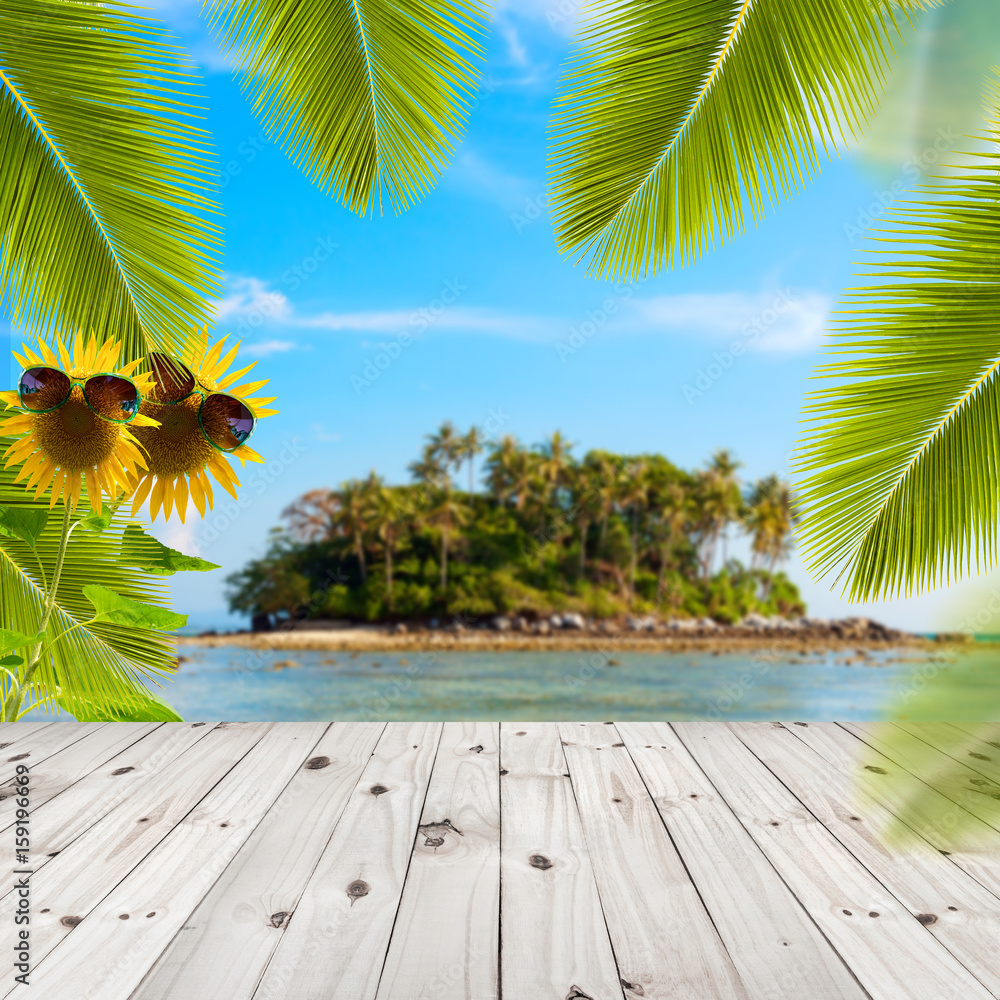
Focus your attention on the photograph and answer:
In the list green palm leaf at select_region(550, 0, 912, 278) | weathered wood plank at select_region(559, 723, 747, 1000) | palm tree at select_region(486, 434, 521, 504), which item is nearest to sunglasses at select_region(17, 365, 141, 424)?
weathered wood plank at select_region(559, 723, 747, 1000)

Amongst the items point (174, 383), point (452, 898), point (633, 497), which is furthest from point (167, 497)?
point (633, 497)

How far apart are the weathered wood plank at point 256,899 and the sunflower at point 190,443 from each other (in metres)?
0.68

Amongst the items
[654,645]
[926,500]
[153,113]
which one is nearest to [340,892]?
[926,500]

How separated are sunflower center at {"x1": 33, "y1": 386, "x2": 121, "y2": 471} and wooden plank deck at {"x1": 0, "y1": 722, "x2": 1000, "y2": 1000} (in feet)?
2.59

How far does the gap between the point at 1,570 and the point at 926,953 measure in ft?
8.08

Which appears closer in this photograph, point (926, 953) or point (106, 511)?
point (926, 953)

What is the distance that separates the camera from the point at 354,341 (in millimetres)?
56688

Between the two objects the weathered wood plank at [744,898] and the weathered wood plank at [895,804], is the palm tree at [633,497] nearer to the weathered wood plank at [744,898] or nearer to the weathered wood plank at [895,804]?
the weathered wood plank at [895,804]

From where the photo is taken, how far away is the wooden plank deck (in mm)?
1173

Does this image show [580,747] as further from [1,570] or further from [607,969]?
[1,570]

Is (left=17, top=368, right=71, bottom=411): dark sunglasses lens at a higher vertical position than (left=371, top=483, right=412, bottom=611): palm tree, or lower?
lower

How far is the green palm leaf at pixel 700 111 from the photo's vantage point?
2.21 metres

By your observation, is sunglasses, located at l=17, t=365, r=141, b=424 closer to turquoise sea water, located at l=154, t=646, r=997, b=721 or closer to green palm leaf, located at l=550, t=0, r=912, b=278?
green palm leaf, located at l=550, t=0, r=912, b=278

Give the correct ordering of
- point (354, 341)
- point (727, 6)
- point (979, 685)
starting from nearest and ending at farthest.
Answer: point (979, 685) < point (727, 6) < point (354, 341)
